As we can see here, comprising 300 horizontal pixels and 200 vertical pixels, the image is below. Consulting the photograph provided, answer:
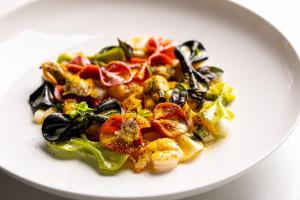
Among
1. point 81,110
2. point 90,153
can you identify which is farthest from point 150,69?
point 90,153

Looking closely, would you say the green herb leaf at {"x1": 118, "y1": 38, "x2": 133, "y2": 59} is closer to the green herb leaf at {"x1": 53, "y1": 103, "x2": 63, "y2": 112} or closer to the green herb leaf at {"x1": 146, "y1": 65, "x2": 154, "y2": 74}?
the green herb leaf at {"x1": 146, "y1": 65, "x2": 154, "y2": 74}

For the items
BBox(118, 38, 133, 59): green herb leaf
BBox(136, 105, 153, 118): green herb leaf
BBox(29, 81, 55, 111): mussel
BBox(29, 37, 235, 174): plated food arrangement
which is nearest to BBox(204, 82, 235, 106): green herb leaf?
BBox(29, 37, 235, 174): plated food arrangement

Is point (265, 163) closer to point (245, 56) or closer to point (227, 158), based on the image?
point (227, 158)

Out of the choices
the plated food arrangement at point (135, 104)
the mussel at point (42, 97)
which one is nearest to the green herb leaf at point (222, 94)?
the plated food arrangement at point (135, 104)

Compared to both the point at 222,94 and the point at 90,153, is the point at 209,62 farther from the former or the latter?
the point at 90,153

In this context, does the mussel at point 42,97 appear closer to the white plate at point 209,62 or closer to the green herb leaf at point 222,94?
the white plate at point 209,62

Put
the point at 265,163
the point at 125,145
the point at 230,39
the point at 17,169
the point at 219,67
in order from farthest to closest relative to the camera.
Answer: the point at 230,39 → the point at 219,67 → the point at 265,163 → the point at 125,145 → the point at 17,169

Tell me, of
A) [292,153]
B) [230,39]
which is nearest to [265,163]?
[292,153]
